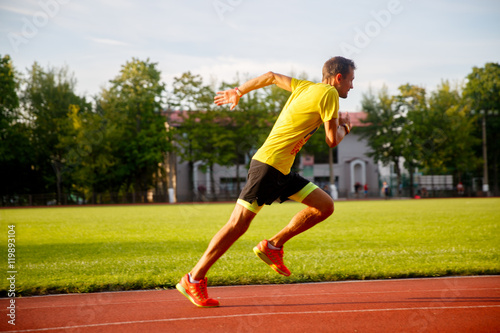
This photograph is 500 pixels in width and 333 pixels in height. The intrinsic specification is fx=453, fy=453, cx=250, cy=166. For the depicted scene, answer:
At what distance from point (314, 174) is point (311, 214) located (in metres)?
53.8

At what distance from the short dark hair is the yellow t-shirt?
0.25 m

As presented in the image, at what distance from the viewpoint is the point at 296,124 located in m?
4.44

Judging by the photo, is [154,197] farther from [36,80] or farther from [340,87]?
[340,87]

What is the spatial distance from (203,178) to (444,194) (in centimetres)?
2828

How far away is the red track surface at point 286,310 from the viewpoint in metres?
3.91

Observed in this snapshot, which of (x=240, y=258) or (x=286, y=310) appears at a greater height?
(x=286, y=310)

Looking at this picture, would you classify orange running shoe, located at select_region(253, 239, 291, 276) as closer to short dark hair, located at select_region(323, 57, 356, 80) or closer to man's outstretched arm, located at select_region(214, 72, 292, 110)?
man's outstretched arm, located at select_region(214, 72, 292, 110)

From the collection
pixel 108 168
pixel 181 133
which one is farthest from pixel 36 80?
pixel 181 133

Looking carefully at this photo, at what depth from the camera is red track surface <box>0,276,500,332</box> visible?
3.91 metres

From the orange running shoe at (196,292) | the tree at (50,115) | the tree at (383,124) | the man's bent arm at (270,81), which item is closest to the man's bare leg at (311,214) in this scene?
the orange running shoe at (196,292)

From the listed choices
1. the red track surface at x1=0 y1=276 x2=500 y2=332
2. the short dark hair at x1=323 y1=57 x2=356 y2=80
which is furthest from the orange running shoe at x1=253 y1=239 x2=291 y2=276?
the short dark hair at x1=323 y1=57 x2=356 y2=80

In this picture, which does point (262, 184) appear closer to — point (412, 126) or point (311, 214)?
point (311, 214)

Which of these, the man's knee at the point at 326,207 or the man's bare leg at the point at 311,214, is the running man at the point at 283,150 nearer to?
the man's bare leg at the point at 311,214

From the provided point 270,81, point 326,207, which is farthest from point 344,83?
point 326,207
